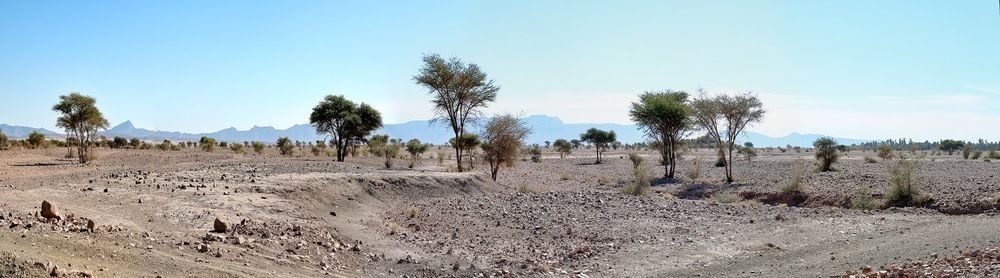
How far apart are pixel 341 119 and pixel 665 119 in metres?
21.2

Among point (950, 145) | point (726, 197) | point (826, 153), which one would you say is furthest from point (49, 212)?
point (950, 145)

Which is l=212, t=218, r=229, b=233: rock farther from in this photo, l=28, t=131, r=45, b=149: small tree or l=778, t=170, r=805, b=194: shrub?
l=28, t=131, r=45, b=149: small tree

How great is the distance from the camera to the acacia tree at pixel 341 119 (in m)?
44.2

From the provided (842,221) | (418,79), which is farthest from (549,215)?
(418,79)

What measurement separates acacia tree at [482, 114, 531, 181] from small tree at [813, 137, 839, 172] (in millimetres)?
17289

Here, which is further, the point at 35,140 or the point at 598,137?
the point at 598,137

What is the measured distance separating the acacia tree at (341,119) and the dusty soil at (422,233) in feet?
81.3

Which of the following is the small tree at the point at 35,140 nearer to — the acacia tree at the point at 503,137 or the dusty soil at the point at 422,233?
the acacia tree at the point at 503,137

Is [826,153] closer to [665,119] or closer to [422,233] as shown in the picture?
[665,119]

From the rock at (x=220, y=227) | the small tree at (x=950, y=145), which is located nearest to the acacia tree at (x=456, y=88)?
the rock at (x=220, y=227)

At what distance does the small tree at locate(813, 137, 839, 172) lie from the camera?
122 ft

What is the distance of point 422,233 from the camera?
46.1 ft

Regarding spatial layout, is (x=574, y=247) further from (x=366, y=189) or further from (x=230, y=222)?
(x=366, y=189)

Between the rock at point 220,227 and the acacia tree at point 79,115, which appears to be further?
the acacia tree at point 79,115
